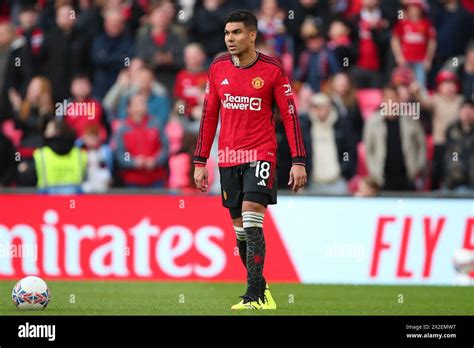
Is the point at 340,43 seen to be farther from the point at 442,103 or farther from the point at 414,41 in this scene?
the point at 442,103

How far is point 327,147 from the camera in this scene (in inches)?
753

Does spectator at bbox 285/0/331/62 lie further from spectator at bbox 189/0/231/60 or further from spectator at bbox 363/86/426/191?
spectator at bbox 363/86/426/191

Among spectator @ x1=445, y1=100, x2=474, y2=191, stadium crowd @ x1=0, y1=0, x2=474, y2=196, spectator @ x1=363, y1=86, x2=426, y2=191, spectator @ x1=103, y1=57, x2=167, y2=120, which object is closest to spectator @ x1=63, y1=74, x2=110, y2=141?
stadium crowd @ x1=0, y1=0, x2=474, y2=196

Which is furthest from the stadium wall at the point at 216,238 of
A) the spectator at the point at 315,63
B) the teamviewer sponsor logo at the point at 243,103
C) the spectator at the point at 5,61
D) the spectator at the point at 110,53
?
the teamviewer sponsor logo at the point at 243,103

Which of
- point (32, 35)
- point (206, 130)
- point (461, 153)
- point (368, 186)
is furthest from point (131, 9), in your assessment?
point (206, 130)

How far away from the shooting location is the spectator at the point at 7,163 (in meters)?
18.8

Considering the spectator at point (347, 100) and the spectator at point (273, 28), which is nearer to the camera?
the spectator at point (347, 100)

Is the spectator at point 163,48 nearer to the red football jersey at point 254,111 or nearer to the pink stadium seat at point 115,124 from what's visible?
the pink stadium seat at point 115,124

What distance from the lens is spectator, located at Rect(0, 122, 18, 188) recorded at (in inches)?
739

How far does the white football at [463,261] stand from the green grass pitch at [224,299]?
771 mm

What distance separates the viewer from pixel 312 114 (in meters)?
19.2

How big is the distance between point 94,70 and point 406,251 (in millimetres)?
6240
